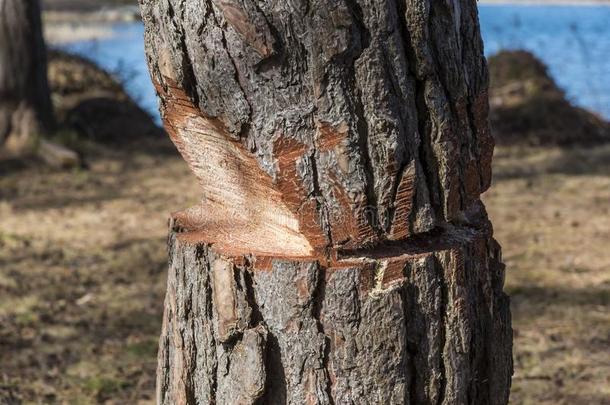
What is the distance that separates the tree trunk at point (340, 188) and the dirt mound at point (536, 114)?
6062mm

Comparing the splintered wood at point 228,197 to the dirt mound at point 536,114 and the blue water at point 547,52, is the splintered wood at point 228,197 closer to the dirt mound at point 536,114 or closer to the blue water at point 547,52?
the dirt mound at point 536,114

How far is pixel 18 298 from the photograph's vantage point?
4445mm

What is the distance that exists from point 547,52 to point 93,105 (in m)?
7.20

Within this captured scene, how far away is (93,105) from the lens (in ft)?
27.9

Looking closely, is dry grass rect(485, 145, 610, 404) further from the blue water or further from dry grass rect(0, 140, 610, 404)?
the blue water

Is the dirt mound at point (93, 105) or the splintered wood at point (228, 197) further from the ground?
the dirt mound at point (93, 105)

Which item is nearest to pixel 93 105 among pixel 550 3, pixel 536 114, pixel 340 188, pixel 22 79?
pixel 22 79

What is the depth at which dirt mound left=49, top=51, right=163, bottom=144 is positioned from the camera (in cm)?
818

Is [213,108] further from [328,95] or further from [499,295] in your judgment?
[499,295]

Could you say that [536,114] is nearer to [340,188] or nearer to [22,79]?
[22,79]

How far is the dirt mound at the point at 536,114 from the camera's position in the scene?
785 cm

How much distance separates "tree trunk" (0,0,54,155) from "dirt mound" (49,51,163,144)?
0.48m

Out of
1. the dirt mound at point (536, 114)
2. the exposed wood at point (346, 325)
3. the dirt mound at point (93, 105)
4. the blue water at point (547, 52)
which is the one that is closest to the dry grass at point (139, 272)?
the dirt mound at point (536, 114)

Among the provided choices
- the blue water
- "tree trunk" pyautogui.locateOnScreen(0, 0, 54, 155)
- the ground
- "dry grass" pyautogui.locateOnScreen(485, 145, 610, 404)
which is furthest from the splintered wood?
the blue water
